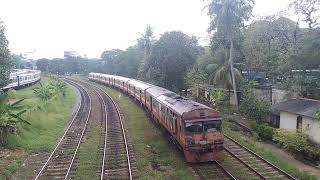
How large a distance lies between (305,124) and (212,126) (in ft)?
30.1

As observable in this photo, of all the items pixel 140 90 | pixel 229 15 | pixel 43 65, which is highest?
pixel 229 15

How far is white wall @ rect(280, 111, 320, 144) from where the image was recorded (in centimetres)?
2322

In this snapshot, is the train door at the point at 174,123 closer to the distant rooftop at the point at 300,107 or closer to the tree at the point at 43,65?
the distant rooftop at the point at 300,107

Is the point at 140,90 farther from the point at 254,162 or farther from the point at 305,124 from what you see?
the point at 254,162

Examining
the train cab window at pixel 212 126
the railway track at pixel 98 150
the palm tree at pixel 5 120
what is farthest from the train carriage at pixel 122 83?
the train cab window at pixel 212 126

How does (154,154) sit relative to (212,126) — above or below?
below

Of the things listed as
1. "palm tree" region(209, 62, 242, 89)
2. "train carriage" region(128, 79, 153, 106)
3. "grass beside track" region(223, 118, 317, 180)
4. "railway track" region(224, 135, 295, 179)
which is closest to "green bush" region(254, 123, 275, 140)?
"grass beside track" region(223, 118, 317, 180)

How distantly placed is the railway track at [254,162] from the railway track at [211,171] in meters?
1.24

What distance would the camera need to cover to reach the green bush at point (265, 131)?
2647 centimetres

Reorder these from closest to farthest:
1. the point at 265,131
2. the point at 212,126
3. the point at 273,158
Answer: the point at 212,126, the point at 273,158, the point at 265,131

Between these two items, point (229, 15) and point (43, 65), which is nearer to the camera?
point (229, 15)

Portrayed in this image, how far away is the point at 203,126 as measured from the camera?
18.1 m

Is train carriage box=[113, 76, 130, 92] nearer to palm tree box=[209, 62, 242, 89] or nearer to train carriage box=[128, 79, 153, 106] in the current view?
train carriage box=[128, 79, 153, 106]

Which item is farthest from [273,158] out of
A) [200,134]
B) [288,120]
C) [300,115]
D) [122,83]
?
[122,83]
